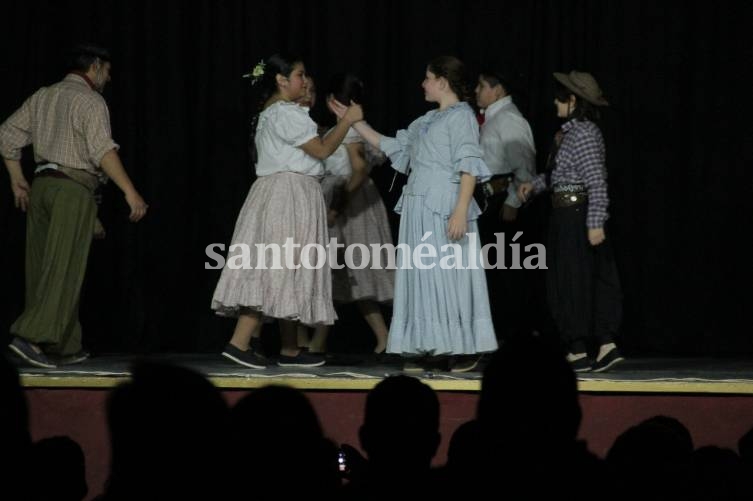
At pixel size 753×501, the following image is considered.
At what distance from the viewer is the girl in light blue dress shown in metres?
5.71

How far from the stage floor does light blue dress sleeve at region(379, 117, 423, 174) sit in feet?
3.32

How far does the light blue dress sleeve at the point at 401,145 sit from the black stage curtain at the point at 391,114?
115 centimetres

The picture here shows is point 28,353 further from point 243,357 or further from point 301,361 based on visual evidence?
point 301,361

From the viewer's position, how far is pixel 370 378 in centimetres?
537

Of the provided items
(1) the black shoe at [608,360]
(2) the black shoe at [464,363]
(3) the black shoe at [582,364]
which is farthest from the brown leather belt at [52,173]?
(1) the black shoe at [608,360]

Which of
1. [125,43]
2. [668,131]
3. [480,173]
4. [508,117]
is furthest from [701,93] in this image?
[125,43]

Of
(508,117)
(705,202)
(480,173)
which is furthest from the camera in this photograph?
(705,202)

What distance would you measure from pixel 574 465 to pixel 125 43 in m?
5.55

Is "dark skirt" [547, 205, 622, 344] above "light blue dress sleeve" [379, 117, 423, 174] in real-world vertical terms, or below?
below

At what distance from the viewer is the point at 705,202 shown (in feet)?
22.8

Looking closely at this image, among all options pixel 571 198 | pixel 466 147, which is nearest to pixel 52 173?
pixel 466 147

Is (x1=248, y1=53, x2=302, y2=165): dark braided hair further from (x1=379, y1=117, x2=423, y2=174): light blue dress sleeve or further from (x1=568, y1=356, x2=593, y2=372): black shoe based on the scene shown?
(x1=568, y1=356, x2=593, y2=372): black shoe

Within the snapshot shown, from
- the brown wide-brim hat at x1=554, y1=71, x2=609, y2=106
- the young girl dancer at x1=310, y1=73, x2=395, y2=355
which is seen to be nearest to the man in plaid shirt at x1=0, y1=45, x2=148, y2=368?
the young girl dancer at x1=310, y1=73, x2=395, y2=355

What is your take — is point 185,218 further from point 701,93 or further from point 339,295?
point 701,93
